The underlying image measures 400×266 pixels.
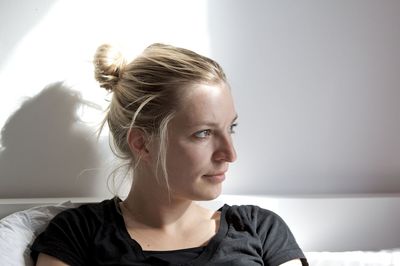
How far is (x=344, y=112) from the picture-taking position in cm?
144

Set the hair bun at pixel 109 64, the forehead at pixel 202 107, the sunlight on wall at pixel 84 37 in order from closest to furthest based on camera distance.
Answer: the forehead at pixel 202 107
the hair bun at pixel 109 64
the sunlight on wall at pixel 84 37

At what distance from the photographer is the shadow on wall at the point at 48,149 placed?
133cm

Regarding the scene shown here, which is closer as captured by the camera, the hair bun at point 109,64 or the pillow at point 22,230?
the pillow at point 22,230

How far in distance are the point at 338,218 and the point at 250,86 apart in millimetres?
419

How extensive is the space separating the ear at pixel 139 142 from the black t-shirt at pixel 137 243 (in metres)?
0.15

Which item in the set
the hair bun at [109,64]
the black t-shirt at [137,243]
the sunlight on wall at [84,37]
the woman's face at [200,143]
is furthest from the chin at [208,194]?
the sunlight on wall at [84,37]

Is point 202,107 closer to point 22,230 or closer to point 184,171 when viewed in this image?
point 184,171

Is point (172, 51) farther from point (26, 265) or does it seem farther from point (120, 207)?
point (26, 265)

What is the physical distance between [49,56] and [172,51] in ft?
1.28

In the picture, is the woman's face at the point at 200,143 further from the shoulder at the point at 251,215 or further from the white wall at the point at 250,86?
the white wall at the point at 250,86

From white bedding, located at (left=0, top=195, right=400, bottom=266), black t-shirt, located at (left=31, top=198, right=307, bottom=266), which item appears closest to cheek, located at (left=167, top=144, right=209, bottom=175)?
black t-shirt, located at (left=31, top=198, right=307, bottom=266)

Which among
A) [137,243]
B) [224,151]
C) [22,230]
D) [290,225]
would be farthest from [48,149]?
[290,225]

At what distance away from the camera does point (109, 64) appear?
3.83 feet

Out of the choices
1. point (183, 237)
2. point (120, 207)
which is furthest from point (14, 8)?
point (183, 237)
